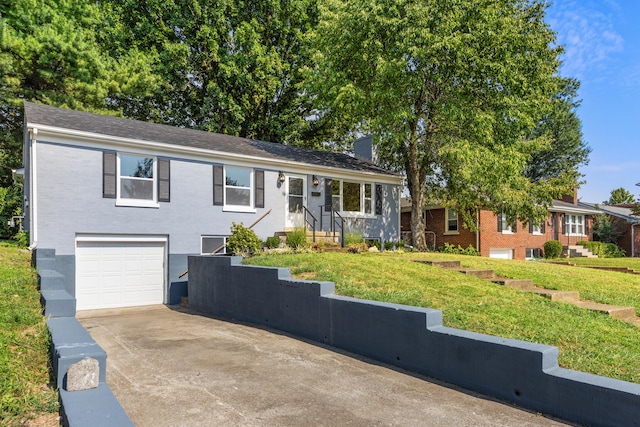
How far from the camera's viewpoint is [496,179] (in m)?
16.8

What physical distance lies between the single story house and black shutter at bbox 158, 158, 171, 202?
32 mm

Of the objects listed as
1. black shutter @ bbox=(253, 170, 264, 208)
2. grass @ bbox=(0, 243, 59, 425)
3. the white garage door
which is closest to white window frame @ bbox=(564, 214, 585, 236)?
the white garage door

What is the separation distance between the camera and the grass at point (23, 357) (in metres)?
3.93

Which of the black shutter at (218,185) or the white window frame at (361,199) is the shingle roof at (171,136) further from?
A: the black shutter at (218,185)

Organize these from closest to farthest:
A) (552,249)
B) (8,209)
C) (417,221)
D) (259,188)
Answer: (259,188) → (417,221) → (8,209) → (552,249)

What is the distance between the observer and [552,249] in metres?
27.4

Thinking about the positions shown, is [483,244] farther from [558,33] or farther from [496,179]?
[558,33]

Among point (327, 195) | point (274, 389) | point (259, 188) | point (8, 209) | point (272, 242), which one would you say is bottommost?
point (274, 389)

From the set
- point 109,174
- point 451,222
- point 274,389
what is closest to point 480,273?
point 274,389

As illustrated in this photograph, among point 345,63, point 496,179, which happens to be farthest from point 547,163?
point 345,63

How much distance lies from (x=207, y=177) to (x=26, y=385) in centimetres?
1120

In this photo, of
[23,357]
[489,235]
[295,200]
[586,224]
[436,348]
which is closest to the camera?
[23,357]

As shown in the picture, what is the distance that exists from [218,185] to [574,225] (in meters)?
27.4

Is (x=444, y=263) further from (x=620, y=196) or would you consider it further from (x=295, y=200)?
A: (x=620, y=196)
